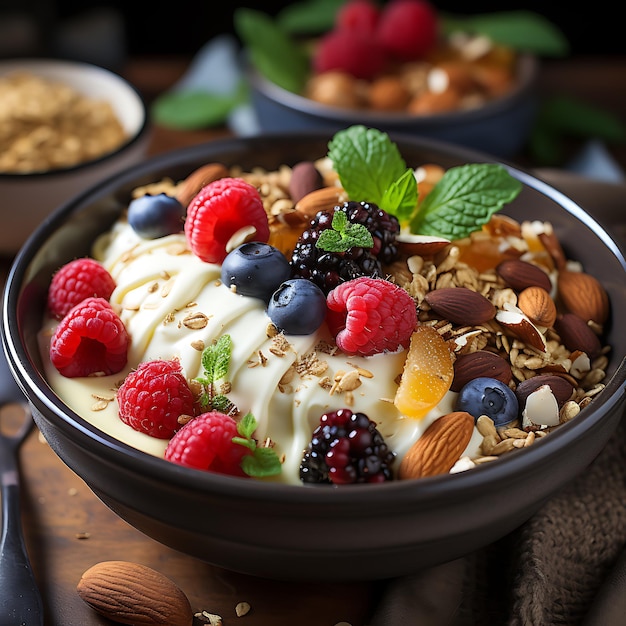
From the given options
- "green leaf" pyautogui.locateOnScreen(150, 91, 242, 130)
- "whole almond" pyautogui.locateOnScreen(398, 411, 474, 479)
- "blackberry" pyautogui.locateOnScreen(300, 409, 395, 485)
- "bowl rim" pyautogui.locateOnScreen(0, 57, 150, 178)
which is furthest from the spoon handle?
"green leaf" pyautogui.locateOnScreen(150, 91, 242, 130)

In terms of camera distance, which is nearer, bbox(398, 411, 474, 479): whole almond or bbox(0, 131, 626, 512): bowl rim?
bbox(0, 131, 626, 512): bowl rim

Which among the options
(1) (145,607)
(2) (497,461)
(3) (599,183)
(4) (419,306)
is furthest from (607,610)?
(3) (599,183)

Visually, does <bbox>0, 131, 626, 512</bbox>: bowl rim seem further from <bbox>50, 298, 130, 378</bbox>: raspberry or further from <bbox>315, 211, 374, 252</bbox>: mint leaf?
<bbox>315, 211, 374, 252</bbox>: mint leaf

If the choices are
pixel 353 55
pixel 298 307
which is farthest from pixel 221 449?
pixel 353 55

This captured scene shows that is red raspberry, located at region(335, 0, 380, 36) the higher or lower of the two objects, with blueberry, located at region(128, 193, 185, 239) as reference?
lower

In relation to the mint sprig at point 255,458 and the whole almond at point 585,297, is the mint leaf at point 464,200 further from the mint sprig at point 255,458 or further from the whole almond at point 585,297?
the mint sprig at point 255,458

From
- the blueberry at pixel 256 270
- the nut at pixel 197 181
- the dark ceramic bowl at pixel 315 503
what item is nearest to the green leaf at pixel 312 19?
the nut at pixel 197 181

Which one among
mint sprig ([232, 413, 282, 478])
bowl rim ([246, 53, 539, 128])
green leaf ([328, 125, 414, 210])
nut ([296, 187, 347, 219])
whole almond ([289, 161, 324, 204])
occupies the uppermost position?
green leaf ([328, 125, 414, 210])
